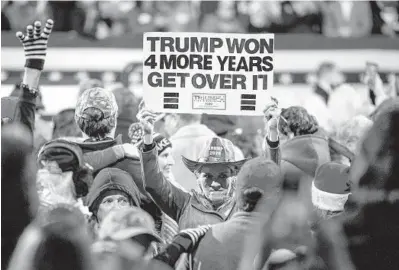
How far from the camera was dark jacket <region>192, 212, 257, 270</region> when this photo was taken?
124 inches

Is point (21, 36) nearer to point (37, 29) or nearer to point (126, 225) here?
point (37, 29)

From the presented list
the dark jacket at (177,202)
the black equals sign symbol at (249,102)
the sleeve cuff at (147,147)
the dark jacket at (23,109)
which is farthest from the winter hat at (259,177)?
the dark jacket at (23,109)

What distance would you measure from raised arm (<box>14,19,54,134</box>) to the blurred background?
0.11 meters

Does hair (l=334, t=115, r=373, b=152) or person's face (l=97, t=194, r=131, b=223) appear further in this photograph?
hair (l=334, t=115, r=373, b=152)

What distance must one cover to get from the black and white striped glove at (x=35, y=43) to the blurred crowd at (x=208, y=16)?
163 millimetres

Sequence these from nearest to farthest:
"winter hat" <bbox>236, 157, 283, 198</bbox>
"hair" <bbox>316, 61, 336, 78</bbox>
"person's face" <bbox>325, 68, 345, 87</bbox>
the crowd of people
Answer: the crowd of people < "winter hat" <bbox>236, 157, 283, 198</bbox> < "person's face" <bbox>325, 68, 345, 87</bbox> < "hair" <bbox>316, 61, 336, 78</bbox>

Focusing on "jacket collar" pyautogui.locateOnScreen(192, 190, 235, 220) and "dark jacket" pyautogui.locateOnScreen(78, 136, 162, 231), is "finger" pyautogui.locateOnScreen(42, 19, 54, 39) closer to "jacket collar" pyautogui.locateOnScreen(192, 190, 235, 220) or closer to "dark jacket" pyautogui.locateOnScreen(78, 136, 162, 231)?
"dark jacket" pyautogui.locateOnScreen(78, 136, 162, 231)

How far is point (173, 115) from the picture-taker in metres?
3.41

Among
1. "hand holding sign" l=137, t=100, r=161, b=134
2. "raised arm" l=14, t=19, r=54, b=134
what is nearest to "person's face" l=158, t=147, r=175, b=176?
"hand holding sign" l=137, t=100, r=161, b=134

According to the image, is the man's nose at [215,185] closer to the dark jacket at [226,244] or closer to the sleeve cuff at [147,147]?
the dark jacket at [226,244]

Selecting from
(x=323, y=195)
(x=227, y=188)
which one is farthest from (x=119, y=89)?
(x=323, y=195)

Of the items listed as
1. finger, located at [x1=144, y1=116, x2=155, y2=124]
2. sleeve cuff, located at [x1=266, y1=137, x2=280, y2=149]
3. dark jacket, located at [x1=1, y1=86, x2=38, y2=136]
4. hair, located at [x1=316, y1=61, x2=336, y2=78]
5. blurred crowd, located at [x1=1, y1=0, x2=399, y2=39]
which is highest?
blurred crowd, located at [x1=1, y1=0, x2=399, y2=39]

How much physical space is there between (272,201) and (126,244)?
1.77ft

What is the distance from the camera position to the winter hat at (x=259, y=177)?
10.4 ft
